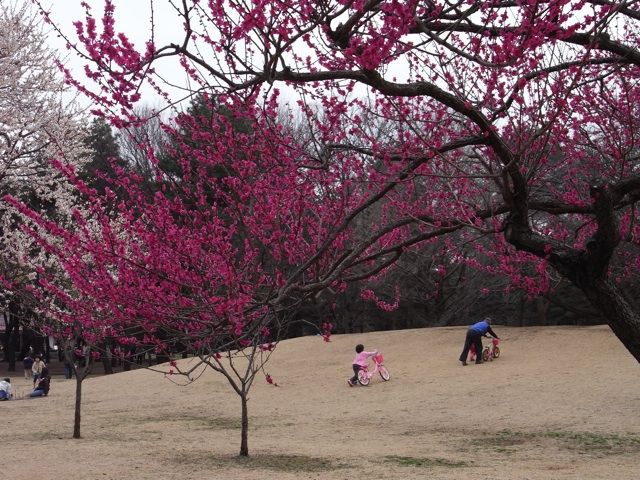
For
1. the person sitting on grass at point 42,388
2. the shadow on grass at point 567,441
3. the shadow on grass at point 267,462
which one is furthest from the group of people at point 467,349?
the person sitting on grass at point 42,388

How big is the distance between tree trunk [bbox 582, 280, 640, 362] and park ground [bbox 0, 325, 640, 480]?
143 inches

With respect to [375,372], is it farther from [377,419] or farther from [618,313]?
[618,313]

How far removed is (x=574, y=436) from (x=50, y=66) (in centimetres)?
1432

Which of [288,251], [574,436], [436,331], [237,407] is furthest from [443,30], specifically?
[436,331]

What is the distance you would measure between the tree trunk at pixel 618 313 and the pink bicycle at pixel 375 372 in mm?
13977

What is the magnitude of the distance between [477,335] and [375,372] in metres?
2.95

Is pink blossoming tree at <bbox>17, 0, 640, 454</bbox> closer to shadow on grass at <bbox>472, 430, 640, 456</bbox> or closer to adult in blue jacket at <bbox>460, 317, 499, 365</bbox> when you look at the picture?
shadow on grass at <bbox>472, 430, 640, 456</bbox>

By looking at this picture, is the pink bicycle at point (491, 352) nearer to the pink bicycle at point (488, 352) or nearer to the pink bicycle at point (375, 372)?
the pink bicycle at point (488, 352)

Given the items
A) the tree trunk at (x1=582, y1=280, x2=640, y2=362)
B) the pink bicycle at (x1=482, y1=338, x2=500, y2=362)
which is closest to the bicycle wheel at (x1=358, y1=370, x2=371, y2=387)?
the pink bicycle at (x1=482, y1=338, x2=500, y2=362)

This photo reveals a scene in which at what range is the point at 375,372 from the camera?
65.2 ft

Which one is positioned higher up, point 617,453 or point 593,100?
point 593,100

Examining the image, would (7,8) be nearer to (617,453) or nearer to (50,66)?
(50,66)

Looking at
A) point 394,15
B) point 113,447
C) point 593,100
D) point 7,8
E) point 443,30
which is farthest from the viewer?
point 7,8

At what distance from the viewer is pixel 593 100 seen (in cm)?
978
